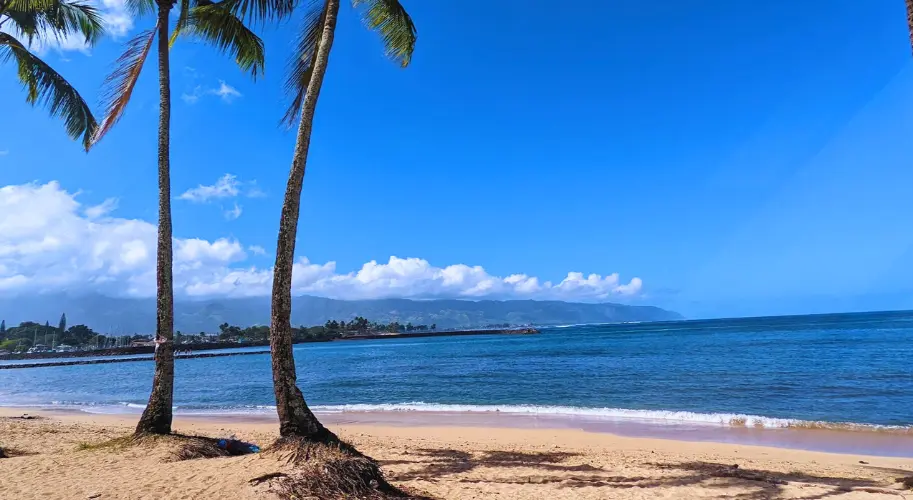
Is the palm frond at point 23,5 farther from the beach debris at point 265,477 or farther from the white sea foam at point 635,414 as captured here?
the white sea foam at point 635,414

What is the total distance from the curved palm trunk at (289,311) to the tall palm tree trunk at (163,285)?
3610mm

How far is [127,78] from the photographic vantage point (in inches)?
372

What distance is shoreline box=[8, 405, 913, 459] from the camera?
1176 centimetres

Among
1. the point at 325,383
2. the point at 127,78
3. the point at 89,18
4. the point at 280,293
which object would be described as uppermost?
the point at 89,18

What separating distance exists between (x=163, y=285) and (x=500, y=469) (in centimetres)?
687

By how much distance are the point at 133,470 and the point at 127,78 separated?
279 inches

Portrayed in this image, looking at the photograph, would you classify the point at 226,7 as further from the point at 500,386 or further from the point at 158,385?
the point at 500,386

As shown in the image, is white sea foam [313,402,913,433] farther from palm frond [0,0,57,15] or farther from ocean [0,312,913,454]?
palm frond [0,0,57,15]

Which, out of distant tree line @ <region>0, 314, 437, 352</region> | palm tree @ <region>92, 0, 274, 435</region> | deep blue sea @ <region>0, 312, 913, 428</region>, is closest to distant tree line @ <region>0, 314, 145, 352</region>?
distant tree line @ <region>0, 314, 437, 352</region>

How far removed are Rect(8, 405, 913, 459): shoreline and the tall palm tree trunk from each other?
7.33 m

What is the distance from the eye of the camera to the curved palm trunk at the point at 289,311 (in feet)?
20.5

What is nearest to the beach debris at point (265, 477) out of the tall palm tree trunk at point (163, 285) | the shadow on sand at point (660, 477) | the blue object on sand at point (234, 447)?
the shadow on sand at point (660, 477)

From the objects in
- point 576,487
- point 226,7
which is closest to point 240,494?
point 576,487

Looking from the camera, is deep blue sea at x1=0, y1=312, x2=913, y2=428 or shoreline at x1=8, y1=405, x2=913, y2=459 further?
deep blue sea at x1=0, y1=312, x2=913, y2=428
